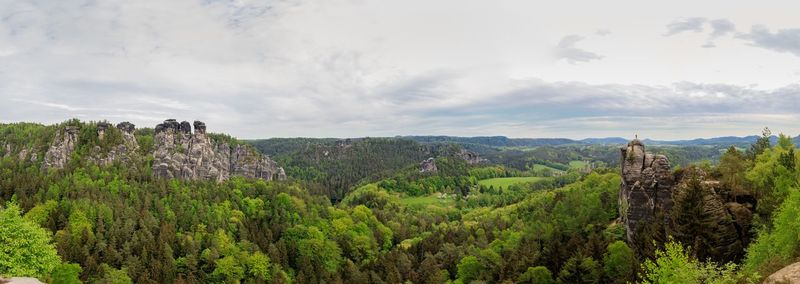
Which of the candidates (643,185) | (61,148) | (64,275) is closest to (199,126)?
(61,148)

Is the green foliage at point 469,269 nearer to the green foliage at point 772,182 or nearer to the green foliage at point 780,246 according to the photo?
the green foliage at point 772,182

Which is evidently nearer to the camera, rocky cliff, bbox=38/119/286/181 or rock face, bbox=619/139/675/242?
rock face, bbox=619/139/675/242

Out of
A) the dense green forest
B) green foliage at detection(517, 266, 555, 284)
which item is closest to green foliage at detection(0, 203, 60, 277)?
the dense green forest

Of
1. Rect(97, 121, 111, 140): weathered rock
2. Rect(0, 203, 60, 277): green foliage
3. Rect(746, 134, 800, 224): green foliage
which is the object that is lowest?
Rect(0, 203, 60, 277): green foliage

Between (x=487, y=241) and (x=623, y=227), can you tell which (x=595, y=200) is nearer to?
(x=623, y=227)

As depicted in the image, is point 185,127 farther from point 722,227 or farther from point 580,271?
point 722,227

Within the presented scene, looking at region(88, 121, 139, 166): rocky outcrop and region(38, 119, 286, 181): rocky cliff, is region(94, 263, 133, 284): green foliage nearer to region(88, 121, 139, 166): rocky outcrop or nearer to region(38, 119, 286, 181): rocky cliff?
region(38, 119, 286, 181): rocky cliff

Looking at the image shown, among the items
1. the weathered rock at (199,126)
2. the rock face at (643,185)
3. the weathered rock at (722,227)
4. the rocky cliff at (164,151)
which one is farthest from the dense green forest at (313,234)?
the weathered rock at (199,126)
